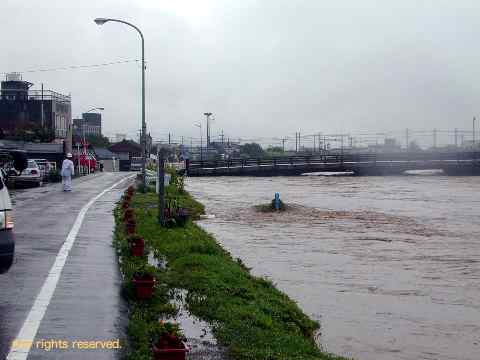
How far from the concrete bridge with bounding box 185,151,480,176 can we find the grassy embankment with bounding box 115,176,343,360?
187 feet

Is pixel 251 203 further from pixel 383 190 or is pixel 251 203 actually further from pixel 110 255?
pixel 110 255

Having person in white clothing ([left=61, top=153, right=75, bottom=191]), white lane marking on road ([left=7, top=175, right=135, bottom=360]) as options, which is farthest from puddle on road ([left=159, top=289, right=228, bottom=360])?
person in white clothing ([left=61, top=153, right=75, bottom=191])

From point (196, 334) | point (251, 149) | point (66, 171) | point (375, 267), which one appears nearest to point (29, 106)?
point (66, 171)

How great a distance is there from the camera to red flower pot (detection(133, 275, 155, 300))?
970 centimetres

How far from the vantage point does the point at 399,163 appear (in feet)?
244

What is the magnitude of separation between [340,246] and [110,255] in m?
9.23

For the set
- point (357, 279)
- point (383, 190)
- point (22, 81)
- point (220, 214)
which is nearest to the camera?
point (357, 279)

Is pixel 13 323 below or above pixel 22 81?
below

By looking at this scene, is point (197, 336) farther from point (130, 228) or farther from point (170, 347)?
point (130, 228)

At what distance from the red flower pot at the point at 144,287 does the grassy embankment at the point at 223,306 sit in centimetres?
11

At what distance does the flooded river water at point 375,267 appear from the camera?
10.7 meters

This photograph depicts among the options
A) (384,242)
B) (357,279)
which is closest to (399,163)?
(384,242)

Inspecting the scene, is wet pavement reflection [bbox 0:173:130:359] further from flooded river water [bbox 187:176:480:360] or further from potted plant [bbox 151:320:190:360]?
flooded river water [bbox 187:176:480:360]

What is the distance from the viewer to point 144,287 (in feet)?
31.9
